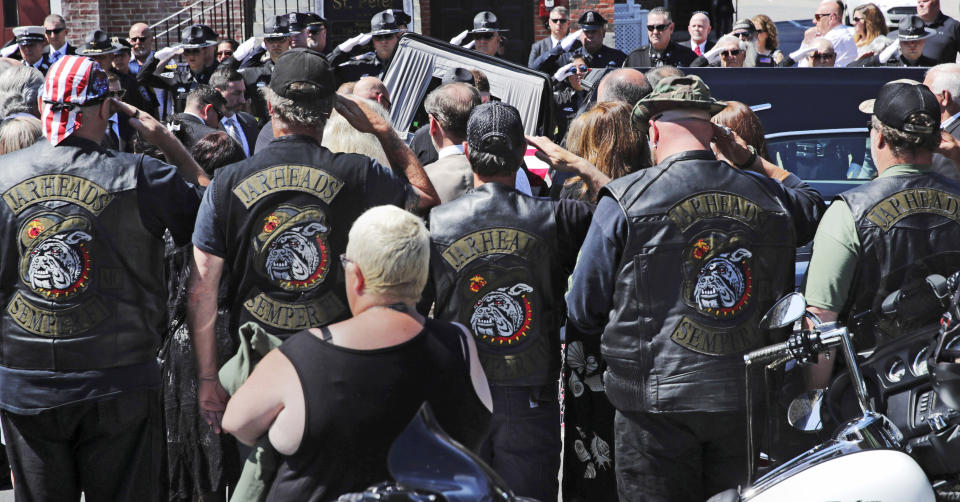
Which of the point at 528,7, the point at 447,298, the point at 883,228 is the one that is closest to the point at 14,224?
the point at 447,298

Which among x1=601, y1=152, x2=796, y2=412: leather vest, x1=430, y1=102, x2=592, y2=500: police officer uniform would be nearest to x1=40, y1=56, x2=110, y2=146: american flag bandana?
x1=430, y1=102, x2=592, y2=500: police officer uniform

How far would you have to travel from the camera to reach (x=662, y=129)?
12.5ft

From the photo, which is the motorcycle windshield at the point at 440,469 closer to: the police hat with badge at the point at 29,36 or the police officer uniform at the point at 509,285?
the police officer uniform at the point at 509,285

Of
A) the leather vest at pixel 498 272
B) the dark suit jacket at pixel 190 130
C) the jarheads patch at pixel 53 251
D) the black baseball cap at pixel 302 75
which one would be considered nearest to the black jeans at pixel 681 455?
the leather vest at pixel 498 272

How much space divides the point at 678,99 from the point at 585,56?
7.66 meters

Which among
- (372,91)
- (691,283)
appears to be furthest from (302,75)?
(372,91)

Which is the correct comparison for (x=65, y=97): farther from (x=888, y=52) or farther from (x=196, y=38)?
(x=888, y=52)

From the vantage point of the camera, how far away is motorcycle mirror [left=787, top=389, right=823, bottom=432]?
9.92ft

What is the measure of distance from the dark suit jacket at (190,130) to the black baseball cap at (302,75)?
6.95 ft

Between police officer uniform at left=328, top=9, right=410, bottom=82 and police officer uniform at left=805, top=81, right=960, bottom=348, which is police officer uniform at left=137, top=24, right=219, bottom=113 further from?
police officer uniform at left=805, top=81, right=960, bottom=348

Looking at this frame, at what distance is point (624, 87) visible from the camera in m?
5.47

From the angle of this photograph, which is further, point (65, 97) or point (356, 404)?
point (65, 97)

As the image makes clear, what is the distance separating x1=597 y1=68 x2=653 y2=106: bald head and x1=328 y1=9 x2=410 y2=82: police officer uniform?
15.3 feet

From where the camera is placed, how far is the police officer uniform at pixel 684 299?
3.63 m
